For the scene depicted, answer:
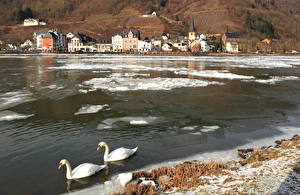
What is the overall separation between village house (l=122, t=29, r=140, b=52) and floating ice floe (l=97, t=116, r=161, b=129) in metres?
122

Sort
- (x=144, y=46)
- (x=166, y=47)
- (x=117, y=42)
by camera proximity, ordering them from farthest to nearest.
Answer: (x=117, y=42), (x=144, y=46), (x=166, y=47)

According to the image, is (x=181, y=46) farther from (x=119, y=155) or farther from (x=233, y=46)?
(x=119, y=155)

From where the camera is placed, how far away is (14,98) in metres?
19.9

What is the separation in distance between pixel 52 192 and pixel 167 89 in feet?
56.3

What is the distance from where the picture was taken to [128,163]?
938 centimetres

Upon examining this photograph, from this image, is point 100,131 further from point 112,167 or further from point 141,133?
point 112,167

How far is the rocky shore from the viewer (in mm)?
7109

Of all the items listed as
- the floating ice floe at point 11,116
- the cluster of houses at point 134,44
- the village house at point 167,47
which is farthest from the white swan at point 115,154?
the cluster of houses at point 134,44

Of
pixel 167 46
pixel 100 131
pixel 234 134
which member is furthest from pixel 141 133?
pixel 167 46

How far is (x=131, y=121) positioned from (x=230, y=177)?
7.25 m

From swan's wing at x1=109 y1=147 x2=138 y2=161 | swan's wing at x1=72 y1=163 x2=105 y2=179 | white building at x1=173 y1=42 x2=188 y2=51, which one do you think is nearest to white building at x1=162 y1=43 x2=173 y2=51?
white building at x1=173 y1=42 x2=188 y2=51

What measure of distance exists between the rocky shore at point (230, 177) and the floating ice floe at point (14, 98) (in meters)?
13.0

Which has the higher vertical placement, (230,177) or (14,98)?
(14,98)

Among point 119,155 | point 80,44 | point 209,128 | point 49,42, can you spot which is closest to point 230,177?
point 119,155
